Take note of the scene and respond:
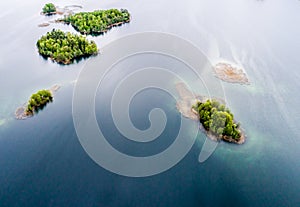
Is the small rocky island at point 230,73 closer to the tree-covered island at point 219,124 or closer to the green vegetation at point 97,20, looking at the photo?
the tree-covered island at point 219,124

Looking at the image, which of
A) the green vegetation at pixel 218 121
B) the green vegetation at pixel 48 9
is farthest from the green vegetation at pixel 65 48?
the green vegetation at pixel 218 121

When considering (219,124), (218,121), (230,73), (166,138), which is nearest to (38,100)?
(166,138)

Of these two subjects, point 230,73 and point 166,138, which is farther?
point 230,73

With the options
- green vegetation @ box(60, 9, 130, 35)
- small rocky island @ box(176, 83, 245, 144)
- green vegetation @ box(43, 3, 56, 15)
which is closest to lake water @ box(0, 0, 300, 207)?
small rocky island @ box(176, 83, 245, 144)

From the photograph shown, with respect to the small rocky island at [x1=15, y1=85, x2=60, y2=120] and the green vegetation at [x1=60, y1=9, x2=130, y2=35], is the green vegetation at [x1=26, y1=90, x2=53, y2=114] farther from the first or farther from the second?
the green vegetation at [x1=60, y1=9, x2=130, y2=35]

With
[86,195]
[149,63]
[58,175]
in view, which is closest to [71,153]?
[58,175]

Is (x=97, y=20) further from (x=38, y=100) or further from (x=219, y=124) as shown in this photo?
(x=219, y=124)

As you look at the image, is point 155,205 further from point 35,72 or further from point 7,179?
point 35,72
